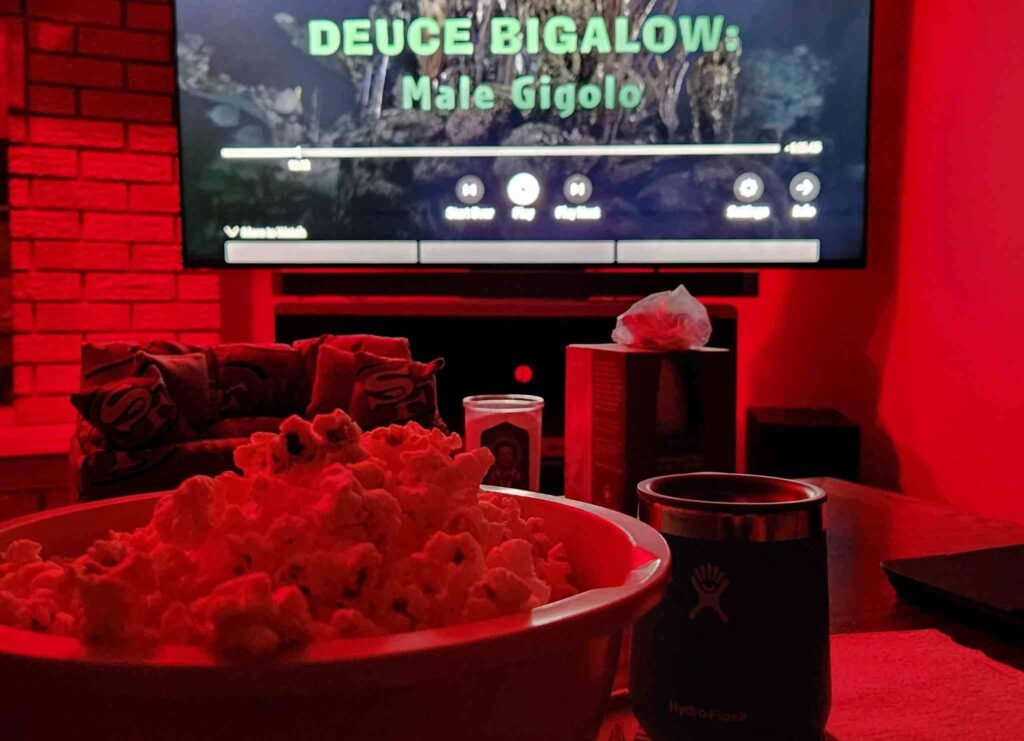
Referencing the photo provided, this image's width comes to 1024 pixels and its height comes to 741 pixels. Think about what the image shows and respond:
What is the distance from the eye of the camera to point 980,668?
1.50ft

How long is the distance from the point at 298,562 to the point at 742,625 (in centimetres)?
19

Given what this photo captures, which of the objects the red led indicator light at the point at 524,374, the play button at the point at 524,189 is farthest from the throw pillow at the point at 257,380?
the play button at the point at 524,189

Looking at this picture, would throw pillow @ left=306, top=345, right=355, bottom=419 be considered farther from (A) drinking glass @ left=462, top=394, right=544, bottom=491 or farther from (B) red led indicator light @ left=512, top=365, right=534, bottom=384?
(A) drinking glass @ left=462, top=394, right=544, bottom=491

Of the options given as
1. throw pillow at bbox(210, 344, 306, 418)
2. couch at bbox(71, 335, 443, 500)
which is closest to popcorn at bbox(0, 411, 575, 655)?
couch at bbox(71, 335, 443, 500)

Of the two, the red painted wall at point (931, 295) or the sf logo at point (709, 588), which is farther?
the red painted wall at point (931, 295)

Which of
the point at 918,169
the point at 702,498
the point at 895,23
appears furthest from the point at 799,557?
the point at 895,23

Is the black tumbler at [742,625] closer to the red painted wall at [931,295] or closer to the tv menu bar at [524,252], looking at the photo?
the red painted wall at [931,295]

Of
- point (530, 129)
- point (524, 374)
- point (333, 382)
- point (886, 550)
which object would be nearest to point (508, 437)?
point (886, 550)

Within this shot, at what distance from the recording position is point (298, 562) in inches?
9.9

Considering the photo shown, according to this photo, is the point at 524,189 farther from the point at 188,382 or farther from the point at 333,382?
the point at 188,382

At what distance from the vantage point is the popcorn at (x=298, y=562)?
0.22 metres

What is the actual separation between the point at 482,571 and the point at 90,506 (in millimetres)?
199

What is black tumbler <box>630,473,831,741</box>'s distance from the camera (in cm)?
34

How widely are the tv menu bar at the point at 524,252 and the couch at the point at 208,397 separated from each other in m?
0.35
